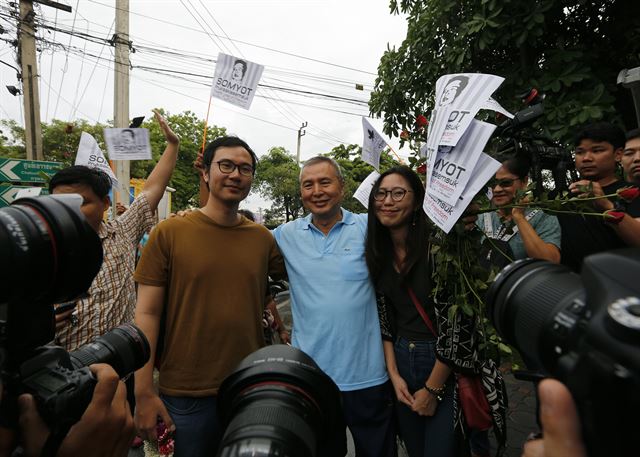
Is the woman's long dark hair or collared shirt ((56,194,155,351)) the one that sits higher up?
the woman's long dark hair

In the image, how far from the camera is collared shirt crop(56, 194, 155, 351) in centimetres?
221

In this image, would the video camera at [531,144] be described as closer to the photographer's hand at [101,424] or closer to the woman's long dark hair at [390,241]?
the woman's long dark hair at [390,241]

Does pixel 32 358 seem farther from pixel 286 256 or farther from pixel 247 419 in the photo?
pixel 286 256

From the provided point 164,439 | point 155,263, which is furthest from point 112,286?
point 164,439

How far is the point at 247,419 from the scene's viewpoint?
81 centimetres

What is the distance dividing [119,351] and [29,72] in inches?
455

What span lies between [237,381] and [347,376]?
105 cm

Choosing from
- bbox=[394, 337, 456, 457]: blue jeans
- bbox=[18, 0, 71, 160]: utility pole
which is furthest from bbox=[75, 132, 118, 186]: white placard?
bbox=[18, 0, 71, 160]: utility pole

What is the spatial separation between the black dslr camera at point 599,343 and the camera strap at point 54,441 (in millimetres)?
1010

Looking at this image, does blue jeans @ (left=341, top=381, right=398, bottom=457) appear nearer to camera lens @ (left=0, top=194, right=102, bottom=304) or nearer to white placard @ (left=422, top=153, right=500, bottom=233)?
white placard @ (left=422, top=153, right=500, bottom=233)

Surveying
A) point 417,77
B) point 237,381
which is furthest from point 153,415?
point 417,77

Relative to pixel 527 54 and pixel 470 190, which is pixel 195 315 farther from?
pixel 527 54

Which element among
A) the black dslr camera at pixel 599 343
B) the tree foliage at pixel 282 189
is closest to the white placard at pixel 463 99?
the black dslr camera at pixel 599 343

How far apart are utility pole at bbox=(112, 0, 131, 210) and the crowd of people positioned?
8.52 m
